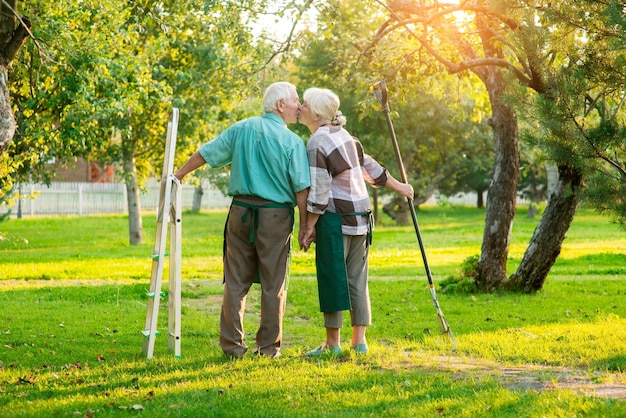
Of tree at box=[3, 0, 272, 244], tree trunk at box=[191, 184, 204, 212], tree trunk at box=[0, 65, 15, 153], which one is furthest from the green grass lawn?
tree trunk at box=[191, 184, 204, 212]

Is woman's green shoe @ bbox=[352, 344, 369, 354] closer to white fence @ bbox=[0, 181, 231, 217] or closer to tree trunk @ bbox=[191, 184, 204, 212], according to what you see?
white fence @ bbox=[0, 181, 231, 217]

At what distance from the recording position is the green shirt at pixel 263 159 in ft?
21.8

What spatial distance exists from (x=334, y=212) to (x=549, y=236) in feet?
18.0

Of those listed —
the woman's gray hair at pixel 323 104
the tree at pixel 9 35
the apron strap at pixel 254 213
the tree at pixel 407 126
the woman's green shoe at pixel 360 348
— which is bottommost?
the woman's green shoe at pixel 360 348

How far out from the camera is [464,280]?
12242 millimetres

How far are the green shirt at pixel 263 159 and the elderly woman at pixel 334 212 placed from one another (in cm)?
14

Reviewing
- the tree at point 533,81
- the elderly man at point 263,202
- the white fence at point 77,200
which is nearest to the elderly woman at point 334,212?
the elderly man at point 263,202

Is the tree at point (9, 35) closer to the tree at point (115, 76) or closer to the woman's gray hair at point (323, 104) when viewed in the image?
the tree at point (115, 76)

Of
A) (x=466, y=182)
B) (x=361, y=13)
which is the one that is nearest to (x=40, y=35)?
(x=361, y=13)

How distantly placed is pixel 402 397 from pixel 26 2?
8.32m

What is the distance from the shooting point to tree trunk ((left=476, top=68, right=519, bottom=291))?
11.7m

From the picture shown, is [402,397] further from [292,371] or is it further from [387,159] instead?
[387,159]

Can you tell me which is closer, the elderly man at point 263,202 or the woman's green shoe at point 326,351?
the elderly man at point 263,202

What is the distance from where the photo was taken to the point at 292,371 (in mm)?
6203
